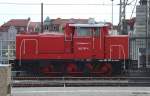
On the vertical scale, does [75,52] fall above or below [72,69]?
above

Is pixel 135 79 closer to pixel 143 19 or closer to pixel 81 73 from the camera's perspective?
pixel 81 73

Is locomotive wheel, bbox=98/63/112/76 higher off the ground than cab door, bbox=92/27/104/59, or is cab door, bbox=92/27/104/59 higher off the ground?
cab door, bbox=92/27/104/59

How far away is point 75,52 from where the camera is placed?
26359 millimetres

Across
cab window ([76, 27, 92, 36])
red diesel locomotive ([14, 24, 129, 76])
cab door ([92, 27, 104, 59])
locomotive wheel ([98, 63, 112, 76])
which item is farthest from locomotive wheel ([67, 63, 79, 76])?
cab window ([76, 27, 92, 36])

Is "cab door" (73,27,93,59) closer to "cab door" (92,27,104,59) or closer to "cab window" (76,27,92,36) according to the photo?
"cab window" (76,27,92,36)

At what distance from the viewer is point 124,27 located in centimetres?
4338

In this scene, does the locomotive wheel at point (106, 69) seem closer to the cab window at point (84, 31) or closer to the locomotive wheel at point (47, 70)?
the cab window at point (84, 31)

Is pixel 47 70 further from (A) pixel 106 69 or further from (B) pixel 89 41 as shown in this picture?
(A) pixel 106 69

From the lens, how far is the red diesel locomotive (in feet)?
85.9

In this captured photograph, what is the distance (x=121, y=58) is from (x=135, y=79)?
386 cm

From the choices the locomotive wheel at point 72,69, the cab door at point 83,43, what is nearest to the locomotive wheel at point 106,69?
the cab door at point 83,43

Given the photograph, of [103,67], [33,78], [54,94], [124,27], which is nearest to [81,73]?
[103,67]

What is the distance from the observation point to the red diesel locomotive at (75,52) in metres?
26.2

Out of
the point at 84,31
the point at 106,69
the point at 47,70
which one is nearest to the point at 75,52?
the point at 84,31
